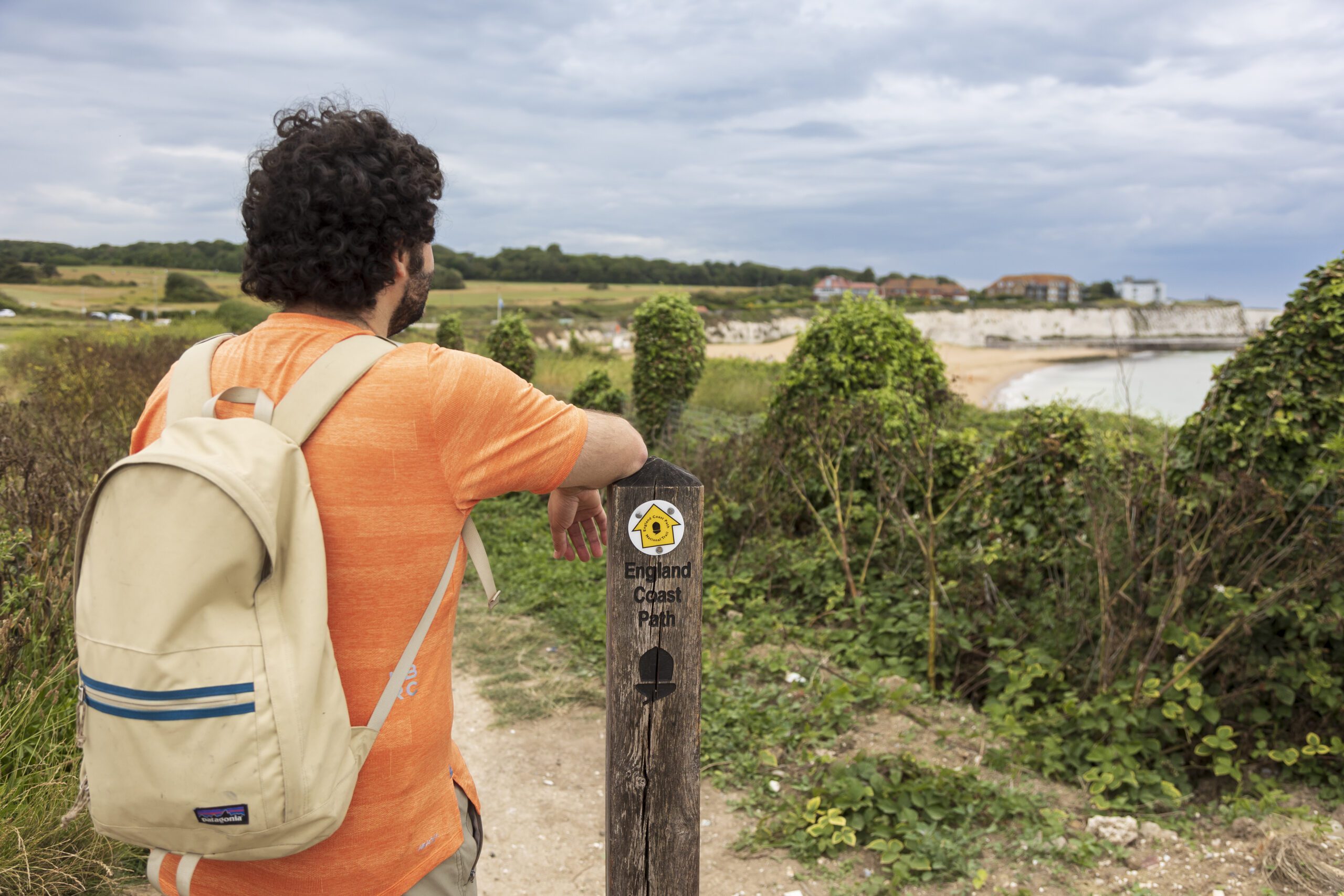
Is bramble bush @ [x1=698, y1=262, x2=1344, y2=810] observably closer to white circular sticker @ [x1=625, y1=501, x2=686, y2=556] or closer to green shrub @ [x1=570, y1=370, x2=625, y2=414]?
white circular sticker @ [x1=625, y1=501, x2=686, y2=556]

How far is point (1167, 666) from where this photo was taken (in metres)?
4.07

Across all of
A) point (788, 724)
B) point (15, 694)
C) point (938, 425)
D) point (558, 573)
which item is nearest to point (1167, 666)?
point (788, 724)

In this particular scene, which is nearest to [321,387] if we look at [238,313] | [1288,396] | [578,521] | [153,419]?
[153,419]

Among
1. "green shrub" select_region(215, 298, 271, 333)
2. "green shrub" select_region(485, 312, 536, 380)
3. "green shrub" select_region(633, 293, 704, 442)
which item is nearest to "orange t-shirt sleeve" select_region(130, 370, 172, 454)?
"green shrub" select_region(633, 293, 704, 442)

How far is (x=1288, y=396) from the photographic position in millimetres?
3920

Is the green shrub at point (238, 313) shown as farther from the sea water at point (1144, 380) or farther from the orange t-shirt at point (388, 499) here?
the orange t-shirt at point (388, 499)

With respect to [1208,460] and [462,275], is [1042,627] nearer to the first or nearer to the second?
[1208,460]

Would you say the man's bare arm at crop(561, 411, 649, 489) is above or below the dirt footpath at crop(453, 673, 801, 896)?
above

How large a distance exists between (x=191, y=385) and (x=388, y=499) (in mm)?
396

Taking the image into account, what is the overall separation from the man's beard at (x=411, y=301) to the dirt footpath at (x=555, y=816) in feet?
6.99

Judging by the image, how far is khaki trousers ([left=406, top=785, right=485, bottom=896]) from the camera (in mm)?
1688

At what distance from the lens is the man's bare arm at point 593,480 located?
167 centimetres

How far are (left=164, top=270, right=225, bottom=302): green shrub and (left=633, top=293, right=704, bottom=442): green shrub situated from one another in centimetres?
3198

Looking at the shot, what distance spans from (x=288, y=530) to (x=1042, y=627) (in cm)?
420
